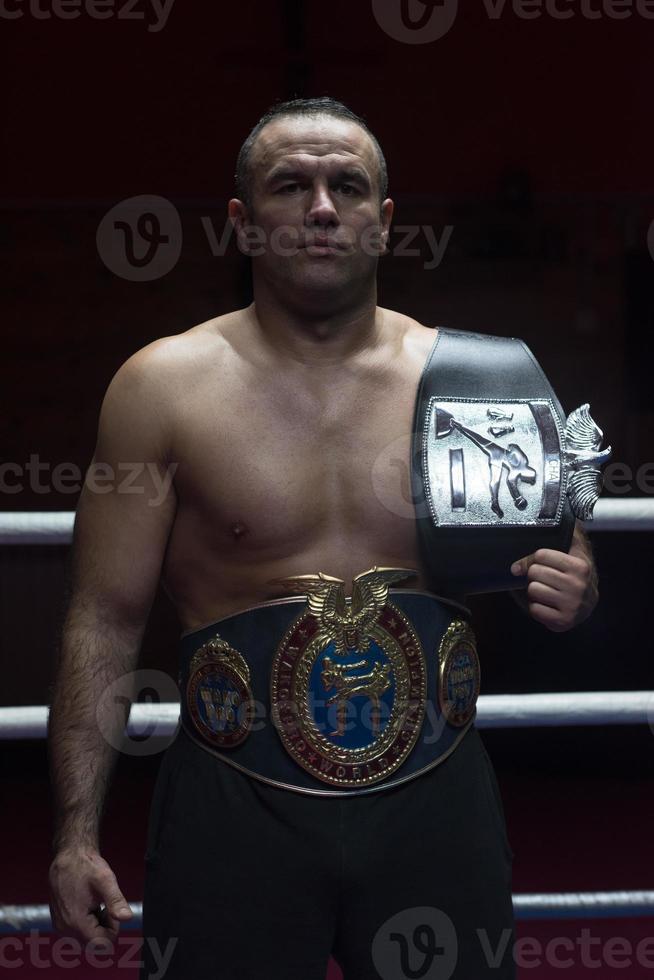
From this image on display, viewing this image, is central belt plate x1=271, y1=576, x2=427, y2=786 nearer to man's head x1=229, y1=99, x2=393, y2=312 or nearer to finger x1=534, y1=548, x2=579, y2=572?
finger x1=534, y1=548, x2=579, y2=572

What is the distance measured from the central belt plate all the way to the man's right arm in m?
0.18

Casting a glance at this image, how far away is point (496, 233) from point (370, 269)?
9.20ft

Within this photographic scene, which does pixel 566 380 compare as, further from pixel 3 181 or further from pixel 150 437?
pixel 150 437

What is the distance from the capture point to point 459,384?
4.64 feet

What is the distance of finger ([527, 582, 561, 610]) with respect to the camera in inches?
52.8

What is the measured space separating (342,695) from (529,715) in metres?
0.51

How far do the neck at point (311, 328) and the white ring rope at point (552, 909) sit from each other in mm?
773

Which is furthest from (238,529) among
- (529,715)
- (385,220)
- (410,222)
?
(410,222)

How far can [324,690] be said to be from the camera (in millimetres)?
1319

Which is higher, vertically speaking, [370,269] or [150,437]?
[370,269]

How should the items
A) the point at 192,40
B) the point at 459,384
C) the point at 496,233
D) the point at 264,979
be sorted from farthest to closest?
the point at 496,233, the point at 192,40, the point at 459,384, the point at 264,979

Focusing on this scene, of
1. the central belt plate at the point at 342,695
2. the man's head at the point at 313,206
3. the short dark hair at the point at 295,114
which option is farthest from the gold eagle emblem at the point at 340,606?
the short dark hair at the point at 295,114

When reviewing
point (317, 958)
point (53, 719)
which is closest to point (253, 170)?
point (53, 719)

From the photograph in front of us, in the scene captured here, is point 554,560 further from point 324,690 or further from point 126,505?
point 126,505
